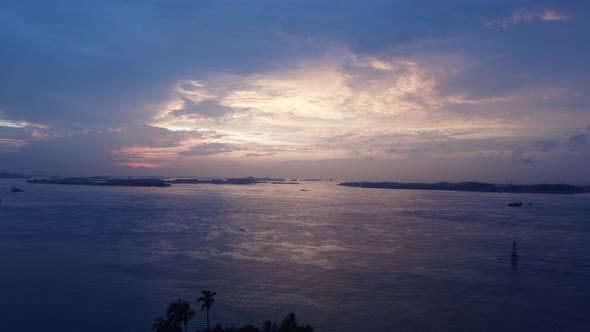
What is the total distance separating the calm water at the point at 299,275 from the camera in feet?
44.4

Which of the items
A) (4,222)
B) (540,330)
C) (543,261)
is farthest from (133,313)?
(4,222)

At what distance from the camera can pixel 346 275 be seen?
59.4 ft

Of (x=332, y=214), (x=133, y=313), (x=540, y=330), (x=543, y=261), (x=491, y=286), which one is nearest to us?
(x=540, y=330)

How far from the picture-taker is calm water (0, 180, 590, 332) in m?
13.5

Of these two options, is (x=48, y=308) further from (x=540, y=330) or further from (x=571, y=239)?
(x=571, y=239)

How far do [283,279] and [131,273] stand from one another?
6633 millimetres

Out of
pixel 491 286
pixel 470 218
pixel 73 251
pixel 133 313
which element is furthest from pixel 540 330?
pixel 470 218

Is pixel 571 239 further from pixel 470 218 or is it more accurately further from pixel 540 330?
pixel 540 330

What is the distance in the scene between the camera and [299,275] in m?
18.0

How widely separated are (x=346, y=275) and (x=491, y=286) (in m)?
5.83

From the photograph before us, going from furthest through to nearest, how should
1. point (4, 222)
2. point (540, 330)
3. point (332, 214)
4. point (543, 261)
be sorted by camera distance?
point (332, 214)
point (4, 222)
point (543, 261)
point (540, 330)

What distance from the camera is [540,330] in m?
12.9

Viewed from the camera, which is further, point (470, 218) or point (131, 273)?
point (470, 218)

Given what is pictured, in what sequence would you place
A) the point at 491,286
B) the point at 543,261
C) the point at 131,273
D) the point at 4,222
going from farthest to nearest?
the point at 4,222, the point at 543,261, the point at 131,273, the point at 491,286
